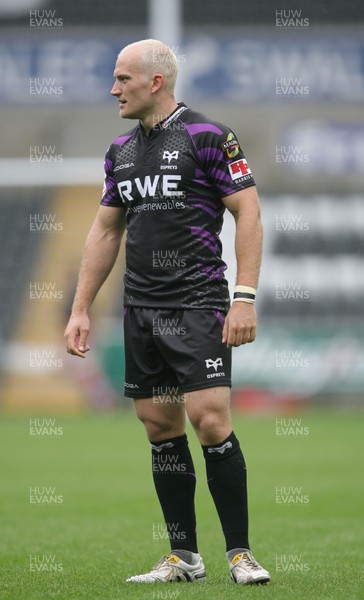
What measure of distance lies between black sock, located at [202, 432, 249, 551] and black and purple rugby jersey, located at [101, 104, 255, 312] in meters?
0.54

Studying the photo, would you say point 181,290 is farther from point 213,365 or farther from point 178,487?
point 178,487

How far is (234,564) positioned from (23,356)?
12.2 meters

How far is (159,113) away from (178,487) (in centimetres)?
147

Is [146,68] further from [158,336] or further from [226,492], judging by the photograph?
[226,492]

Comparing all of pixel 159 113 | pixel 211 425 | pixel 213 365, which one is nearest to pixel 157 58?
pixel 159 113

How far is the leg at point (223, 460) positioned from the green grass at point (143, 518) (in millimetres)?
249

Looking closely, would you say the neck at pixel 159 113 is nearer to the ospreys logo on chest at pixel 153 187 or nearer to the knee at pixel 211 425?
the ospreys logo on chest at pixel 153 187

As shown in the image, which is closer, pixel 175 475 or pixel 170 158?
pixel 170 158

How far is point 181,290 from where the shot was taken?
4.32 metres

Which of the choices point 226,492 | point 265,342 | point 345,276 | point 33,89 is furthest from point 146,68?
point 345,276

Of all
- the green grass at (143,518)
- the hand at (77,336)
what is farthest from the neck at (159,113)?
the green grass at (143,518)

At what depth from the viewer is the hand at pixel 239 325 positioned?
4152 millimetres

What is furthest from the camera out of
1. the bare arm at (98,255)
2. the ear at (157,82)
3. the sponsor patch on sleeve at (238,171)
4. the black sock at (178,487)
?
the bare arm at (98,255)

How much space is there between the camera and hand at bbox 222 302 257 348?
4.15 m
